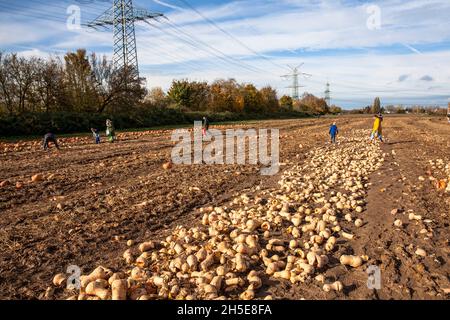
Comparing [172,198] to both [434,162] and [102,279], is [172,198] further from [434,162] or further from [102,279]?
[434,162]

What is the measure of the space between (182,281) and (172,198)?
13.6ft

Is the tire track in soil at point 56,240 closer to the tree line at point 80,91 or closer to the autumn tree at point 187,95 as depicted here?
the tree line at point 80,91

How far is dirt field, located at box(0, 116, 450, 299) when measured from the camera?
4469 millimetres

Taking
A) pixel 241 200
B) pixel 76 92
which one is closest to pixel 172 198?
pixel 241 200

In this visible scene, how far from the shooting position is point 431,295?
13.3 feet

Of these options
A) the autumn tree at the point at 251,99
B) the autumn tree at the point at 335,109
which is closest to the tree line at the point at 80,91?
the autumn tree at the point at 251,99

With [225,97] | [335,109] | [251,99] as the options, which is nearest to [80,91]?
[225,97]

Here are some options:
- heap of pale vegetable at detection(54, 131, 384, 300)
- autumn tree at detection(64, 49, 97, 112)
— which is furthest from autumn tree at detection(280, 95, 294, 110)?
heap of pale vegetable at detection(54, 131, 384, 300)

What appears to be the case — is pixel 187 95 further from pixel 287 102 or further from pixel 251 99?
pixel 287 102

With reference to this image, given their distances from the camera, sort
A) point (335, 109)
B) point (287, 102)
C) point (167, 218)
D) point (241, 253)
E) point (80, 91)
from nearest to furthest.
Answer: point (241, 253) → point (167, 218) → point (80, 91) → point (287, 102) → point (335, 109)

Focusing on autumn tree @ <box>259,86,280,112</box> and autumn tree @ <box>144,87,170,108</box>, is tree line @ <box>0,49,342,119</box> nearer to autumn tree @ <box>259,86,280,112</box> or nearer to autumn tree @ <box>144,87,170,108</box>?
autumn tree @ <box>144,87,170,108</box>

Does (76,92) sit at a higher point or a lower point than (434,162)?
higher

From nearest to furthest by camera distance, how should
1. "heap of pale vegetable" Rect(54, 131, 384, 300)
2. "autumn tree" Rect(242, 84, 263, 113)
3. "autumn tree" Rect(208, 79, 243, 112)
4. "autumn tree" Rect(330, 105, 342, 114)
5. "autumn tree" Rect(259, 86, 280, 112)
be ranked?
"heap of pale vegetable" Rect(54, 131, 384, 300)
"autumn tree" Rect(208, 79, 243, 112)
"autumn tree" Rect(242, 84, 263, 113)
"autumn tree" Rect(259, 86, 280, 112)
"autumn tree" Rect(330, 105, 342, 114)

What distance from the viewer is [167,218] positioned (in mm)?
7105
